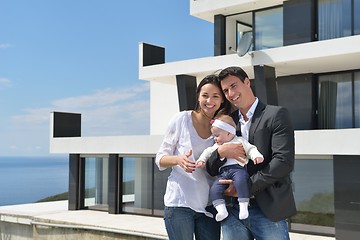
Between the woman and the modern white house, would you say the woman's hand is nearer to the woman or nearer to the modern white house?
the woman

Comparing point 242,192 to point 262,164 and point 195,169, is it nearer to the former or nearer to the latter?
point 262,164

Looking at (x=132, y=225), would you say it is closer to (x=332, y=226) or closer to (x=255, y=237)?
(x=332, y=226)

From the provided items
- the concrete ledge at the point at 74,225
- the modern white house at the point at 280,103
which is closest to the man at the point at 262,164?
the modern white house at the point at 280,103

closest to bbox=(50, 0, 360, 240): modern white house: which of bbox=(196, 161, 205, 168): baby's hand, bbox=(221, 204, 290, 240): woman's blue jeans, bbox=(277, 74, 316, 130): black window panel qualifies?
bbox=(277, 74, 316, 130): black window panel

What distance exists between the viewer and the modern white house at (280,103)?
38.9 ft

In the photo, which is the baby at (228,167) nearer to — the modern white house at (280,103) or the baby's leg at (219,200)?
the baby's leg at (219,200)

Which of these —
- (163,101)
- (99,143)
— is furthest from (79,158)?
(163,101)

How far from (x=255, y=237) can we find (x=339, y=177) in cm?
913

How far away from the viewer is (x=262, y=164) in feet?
9.82

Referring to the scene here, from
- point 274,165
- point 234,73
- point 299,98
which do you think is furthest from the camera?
point 299,98

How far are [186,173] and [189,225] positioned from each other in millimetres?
352

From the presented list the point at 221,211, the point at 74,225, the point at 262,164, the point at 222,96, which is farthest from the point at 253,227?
the point at 74,225

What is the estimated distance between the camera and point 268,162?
117 inches

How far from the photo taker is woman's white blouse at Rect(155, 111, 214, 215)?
3.28m
